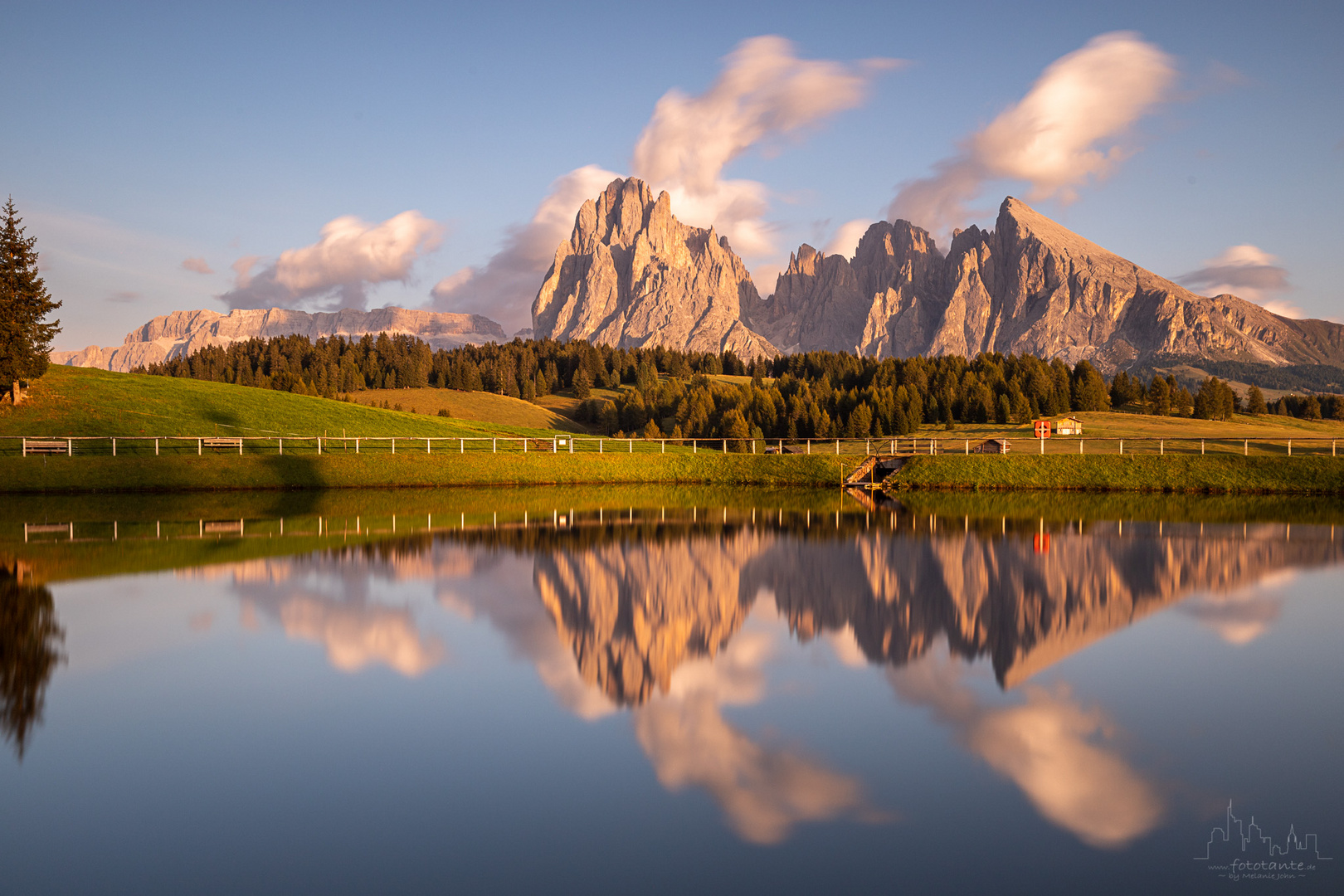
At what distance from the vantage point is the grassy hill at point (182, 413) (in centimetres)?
5897

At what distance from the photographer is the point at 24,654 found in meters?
12.6

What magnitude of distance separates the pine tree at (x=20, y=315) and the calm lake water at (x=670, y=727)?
4803cm

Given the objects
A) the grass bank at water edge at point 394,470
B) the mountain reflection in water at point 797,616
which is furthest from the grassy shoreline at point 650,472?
the mountain reflection in water at point 797,616

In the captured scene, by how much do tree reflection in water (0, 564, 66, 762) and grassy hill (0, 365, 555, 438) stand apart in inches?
1925

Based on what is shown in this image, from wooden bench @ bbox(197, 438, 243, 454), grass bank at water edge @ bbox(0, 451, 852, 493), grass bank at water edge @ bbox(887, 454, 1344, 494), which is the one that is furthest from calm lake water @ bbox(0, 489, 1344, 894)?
wooden bench @ bbox(197, 438, 243, 454)

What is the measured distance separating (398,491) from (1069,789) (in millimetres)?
47496

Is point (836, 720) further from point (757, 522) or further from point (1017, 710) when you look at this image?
point (757, 522)

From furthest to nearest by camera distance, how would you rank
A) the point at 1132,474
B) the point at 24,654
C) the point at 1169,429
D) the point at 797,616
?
the point at 1169,429
the point at 1132,474
the point at 797,616
the point at 24,654

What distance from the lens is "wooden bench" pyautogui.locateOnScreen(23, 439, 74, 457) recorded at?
160 ft

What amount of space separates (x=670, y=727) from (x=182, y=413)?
70.7 metres

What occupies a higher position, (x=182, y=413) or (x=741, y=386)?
(x=741, y=386)

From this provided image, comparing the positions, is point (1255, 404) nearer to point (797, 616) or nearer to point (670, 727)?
point (797, 616)

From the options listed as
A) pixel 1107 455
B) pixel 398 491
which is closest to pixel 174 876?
pixel 398 491

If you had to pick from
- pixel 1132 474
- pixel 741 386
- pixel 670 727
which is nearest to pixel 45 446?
pixel 670 727
